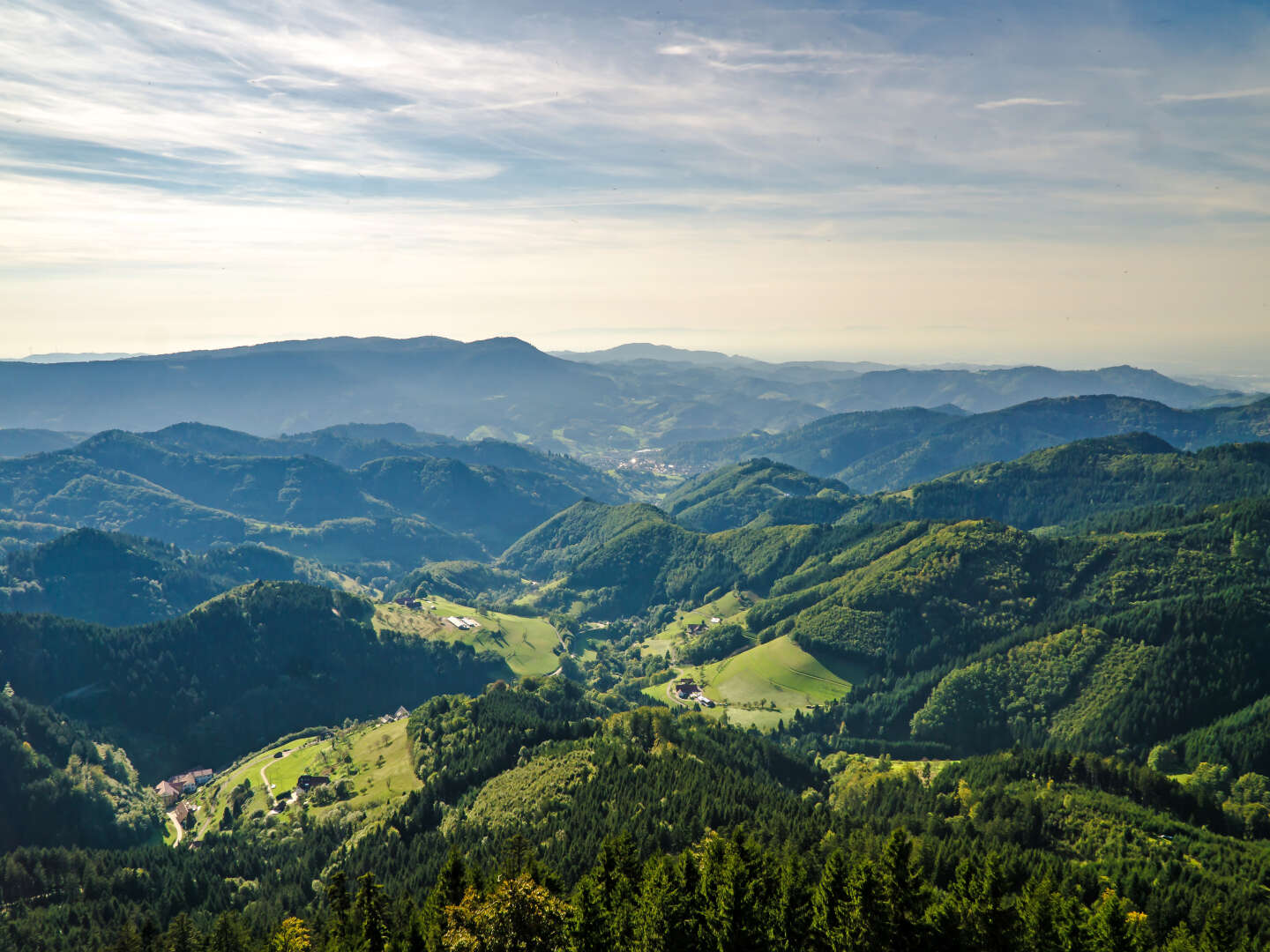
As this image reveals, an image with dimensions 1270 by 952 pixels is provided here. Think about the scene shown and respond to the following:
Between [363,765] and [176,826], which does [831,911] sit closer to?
[363,765]

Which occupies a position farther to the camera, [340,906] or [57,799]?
[57,799]

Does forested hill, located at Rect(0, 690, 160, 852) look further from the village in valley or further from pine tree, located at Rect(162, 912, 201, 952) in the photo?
pine tree, located at Rect(162, 912, 201, 952)

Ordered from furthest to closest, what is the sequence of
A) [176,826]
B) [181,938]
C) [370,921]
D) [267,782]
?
[267,782], [176,826], [181,938], [370,921]

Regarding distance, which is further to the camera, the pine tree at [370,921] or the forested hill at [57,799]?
the forested hill at [57,799]

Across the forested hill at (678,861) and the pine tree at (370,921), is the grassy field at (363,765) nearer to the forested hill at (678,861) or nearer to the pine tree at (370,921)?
the forested hill at (678,861)

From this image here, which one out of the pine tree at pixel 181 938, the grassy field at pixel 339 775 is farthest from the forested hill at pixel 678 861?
the grassy field at pixel 339 775

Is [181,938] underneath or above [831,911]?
underneath

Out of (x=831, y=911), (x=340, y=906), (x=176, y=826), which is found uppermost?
(x=831, y=911)

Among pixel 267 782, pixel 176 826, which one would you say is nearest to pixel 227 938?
pixel 267 782

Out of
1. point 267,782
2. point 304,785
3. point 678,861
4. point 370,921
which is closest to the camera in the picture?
point 370,921

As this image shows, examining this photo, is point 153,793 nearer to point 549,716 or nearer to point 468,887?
point 549,716

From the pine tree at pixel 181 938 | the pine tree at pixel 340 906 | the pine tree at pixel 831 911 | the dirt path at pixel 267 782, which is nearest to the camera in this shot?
the pine tree at pixel 831 911
